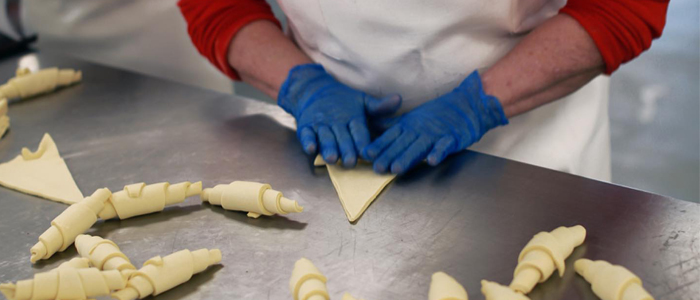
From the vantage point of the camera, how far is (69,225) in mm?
1030

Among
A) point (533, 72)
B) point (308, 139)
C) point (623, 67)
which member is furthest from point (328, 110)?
point (623, 67)

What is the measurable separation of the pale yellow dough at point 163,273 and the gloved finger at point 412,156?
413 millimetres

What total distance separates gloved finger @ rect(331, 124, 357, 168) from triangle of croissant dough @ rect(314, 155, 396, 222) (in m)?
0.02

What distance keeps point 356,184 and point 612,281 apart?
49 cm

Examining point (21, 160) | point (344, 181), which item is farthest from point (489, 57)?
point (21, 160)

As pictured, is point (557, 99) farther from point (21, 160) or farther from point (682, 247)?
point (21, 160)

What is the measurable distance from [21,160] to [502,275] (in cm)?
103

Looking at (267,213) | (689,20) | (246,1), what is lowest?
(689,20)

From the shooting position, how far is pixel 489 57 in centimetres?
142

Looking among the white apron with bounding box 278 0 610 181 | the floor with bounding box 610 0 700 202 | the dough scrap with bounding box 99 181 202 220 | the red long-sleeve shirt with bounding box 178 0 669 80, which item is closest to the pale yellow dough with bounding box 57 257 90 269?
the dough scrap with bounding box 99 181 202 220

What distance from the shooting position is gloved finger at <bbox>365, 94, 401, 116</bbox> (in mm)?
1363

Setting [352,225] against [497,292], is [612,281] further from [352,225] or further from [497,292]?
[352,225]

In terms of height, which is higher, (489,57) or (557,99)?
(489,57)

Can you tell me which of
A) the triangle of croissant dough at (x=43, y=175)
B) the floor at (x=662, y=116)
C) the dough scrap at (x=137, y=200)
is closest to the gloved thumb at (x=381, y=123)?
the dough scrap at (x=137, y=200)
